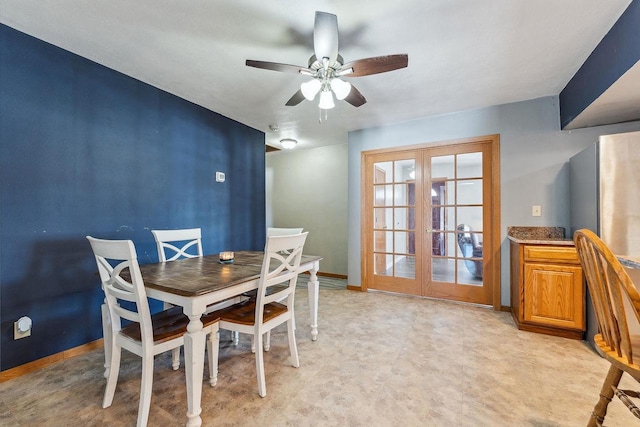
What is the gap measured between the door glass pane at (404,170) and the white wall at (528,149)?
404 mm

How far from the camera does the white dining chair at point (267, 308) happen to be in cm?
165

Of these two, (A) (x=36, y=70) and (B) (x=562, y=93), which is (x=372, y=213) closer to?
(B) (x=562, y=93)

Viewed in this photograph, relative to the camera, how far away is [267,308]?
1929 mm

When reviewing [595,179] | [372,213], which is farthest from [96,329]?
[595,179]

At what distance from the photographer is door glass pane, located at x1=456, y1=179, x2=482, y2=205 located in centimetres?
329

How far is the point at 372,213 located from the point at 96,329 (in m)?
3.28

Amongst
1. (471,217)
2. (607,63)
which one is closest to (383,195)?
(471,217)

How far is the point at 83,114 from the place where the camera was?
2.26m

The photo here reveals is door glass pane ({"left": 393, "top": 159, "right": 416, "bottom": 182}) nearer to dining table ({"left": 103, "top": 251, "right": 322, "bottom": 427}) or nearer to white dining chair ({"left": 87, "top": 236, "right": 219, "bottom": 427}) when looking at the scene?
dining table ({"left": 103, "top": 251, "right": 322, "bottom": 427})

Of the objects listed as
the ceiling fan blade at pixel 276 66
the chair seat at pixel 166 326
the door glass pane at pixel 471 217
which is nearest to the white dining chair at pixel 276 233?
the chair seat at pixel 166 326

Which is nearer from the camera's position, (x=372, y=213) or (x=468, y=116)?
(x=468, y=116)

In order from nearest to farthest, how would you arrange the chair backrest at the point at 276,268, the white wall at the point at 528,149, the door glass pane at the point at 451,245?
the chair backrest at the point at 276,268
the white wall at the point at 528,149
the door glass pane at the point at 451,245

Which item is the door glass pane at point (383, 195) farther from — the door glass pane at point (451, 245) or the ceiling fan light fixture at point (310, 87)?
the ceiling fan light fixture at point (310, 87)

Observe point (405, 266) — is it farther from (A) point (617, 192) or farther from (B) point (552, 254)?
(A) point (617, 192)
